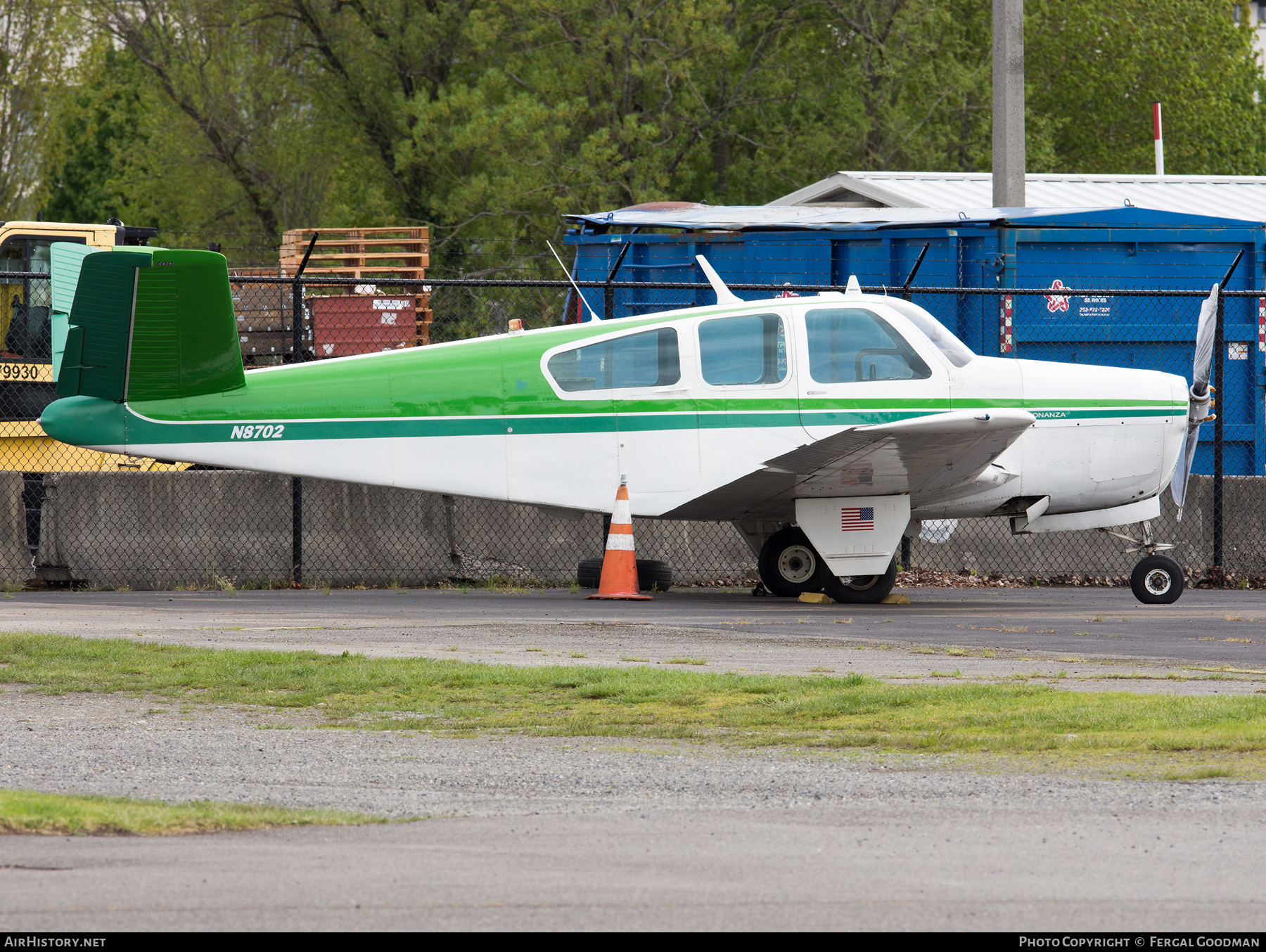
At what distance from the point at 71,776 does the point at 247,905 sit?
2.21 m

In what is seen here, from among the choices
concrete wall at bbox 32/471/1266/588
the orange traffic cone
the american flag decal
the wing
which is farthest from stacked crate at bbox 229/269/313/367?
the american flag decal

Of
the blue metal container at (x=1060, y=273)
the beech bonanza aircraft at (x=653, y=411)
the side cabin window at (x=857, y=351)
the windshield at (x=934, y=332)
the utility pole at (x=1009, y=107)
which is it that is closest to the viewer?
the beech bonanza aircraft at (x=653, y=411)

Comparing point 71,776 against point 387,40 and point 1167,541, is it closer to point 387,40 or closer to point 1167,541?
point 1167,541

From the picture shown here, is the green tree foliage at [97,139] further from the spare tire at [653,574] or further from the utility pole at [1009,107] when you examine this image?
the spare tire at [653,574]

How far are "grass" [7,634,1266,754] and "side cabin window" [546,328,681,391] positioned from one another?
376 centimetres

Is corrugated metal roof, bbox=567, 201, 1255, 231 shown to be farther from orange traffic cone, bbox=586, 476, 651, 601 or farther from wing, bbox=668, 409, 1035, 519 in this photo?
orange traffic cone, bbox=586, 476, 651, 601

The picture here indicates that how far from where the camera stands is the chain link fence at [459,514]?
1377 cm

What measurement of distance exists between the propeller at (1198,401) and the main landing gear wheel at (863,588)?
8.21 feet

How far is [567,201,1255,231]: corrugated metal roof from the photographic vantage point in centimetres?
1628

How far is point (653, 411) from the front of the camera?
481 inches

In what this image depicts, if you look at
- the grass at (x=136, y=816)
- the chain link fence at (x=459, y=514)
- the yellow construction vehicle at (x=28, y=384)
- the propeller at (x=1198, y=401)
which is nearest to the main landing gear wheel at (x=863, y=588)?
the chain link fence at (x=459, y=514)

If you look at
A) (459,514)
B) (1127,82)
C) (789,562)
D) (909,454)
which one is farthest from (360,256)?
(1127,82)

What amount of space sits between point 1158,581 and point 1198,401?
1.50 meters

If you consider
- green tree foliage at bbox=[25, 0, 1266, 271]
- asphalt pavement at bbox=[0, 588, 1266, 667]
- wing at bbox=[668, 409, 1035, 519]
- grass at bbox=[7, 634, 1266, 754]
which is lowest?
asphalt pavement at bbox=[0, 588, 1266, 667]
